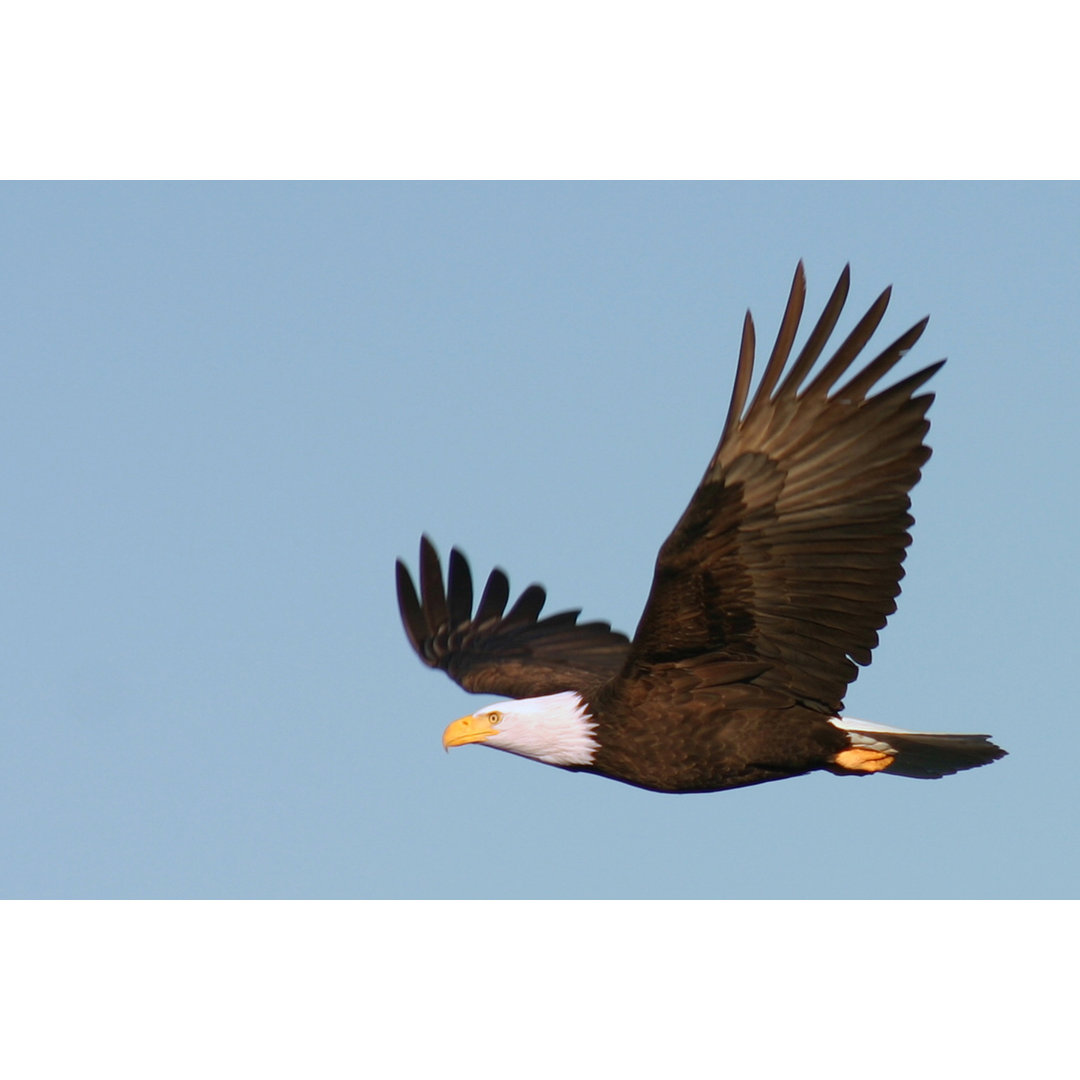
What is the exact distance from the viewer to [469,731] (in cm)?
917

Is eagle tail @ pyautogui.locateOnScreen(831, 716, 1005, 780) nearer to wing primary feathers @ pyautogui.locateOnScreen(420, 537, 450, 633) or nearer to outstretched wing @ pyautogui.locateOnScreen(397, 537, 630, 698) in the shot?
outstretched wing @ pyautogui.locateOnScreen(397, 537, 630, 698)

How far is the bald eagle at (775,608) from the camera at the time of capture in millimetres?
7848

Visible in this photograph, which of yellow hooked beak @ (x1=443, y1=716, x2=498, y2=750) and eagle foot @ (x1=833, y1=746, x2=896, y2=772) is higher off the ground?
yellow hooked beak @ (x1=443, y1=716, x2=498, y2=750)

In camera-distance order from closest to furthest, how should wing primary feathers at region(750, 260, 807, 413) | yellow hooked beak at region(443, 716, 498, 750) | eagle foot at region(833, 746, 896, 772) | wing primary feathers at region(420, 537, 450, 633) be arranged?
wing primary feathers at region(750, 260, 807, 413), eagle foot at region(833, 746, 896, 772), yellow hooked beak at region(443, 716, 498, 750), wing primary feathers at region(420, 537, 450, 633)

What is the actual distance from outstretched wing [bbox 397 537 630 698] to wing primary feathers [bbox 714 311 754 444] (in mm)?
3451

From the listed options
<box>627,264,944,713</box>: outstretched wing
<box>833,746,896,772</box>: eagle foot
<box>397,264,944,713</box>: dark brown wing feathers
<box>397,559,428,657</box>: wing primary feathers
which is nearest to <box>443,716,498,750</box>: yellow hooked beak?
<box>397,264,944,713</box>: dark brown wing feathers

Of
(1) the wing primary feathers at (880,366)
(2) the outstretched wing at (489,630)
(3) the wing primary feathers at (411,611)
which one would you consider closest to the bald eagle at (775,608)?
(1) the wing primary feathers at (880,366)

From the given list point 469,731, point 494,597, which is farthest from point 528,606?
point 469,731

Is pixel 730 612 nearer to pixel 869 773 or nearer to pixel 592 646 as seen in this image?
pixel 869 773

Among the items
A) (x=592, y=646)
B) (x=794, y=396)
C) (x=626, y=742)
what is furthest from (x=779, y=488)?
(x=592, y=646)

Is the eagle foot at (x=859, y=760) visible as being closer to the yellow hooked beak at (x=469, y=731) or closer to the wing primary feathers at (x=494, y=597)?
the yellow hooked beak at (x=469, y=731)

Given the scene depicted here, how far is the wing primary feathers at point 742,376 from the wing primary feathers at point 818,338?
0.65ft

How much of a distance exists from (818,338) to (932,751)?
99.0 inches

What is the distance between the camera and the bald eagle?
25.7 ft
